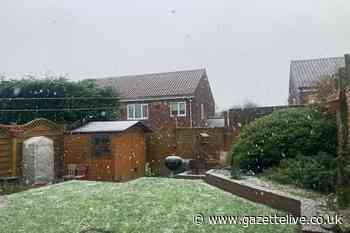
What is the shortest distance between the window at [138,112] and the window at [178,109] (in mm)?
2053

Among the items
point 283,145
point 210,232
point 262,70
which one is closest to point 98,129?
point 283,145

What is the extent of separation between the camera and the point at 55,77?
15.6 m

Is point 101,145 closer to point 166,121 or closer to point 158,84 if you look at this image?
point 166,121

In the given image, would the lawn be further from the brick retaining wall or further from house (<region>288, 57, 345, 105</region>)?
house (<region>288, 57, 345, 105</region>)

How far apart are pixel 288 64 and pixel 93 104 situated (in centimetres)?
1775

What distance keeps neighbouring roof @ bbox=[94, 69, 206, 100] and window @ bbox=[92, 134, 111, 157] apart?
1236 cm

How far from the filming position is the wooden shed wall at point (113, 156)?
11.9m

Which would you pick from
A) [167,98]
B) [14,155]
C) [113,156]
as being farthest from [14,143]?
[167,98]

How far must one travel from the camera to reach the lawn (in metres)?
5.25

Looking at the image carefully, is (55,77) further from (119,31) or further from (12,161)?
(12,161)

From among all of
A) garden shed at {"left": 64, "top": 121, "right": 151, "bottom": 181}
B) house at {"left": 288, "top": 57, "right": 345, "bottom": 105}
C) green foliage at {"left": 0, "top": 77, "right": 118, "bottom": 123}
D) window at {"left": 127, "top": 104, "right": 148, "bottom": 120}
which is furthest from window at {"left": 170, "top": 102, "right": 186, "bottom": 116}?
garden shed at {"left": 64, "top": 121, "right": 151, "bottom": 181}

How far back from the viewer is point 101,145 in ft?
39.8

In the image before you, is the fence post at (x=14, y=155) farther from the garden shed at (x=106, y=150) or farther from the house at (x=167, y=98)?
the house at (x=167, y=98)

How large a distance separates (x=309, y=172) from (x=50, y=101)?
38.1 ft
